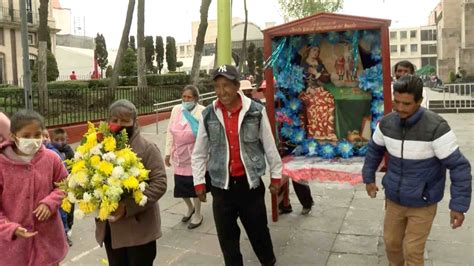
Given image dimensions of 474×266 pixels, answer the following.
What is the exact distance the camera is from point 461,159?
354cm

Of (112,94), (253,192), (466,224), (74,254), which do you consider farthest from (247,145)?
(112,94)

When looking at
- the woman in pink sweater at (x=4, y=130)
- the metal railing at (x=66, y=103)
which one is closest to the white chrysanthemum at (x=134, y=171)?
the woman in pink sweater at (x=4, y=130)

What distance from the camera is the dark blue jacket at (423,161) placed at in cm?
354

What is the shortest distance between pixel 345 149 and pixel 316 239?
1112mm

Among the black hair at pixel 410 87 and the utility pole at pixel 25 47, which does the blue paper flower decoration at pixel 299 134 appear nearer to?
the black hair at pixel 410 87

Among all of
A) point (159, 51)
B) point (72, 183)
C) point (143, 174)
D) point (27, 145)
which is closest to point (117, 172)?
point (143, 174)

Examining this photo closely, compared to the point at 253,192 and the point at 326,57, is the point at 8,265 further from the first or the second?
the point at 326,57

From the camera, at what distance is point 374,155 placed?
402 cm

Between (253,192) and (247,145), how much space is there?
Result: 0.40 metres

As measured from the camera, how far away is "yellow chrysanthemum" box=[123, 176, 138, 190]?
3031mm

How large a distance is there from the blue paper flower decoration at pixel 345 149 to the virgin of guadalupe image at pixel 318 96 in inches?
5.4

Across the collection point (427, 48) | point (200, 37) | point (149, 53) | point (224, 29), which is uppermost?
point (427, 48)

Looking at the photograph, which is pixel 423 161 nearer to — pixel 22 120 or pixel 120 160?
pixel 120 160

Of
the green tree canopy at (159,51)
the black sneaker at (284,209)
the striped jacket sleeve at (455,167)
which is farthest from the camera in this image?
the green tree canopy at (159,51)
